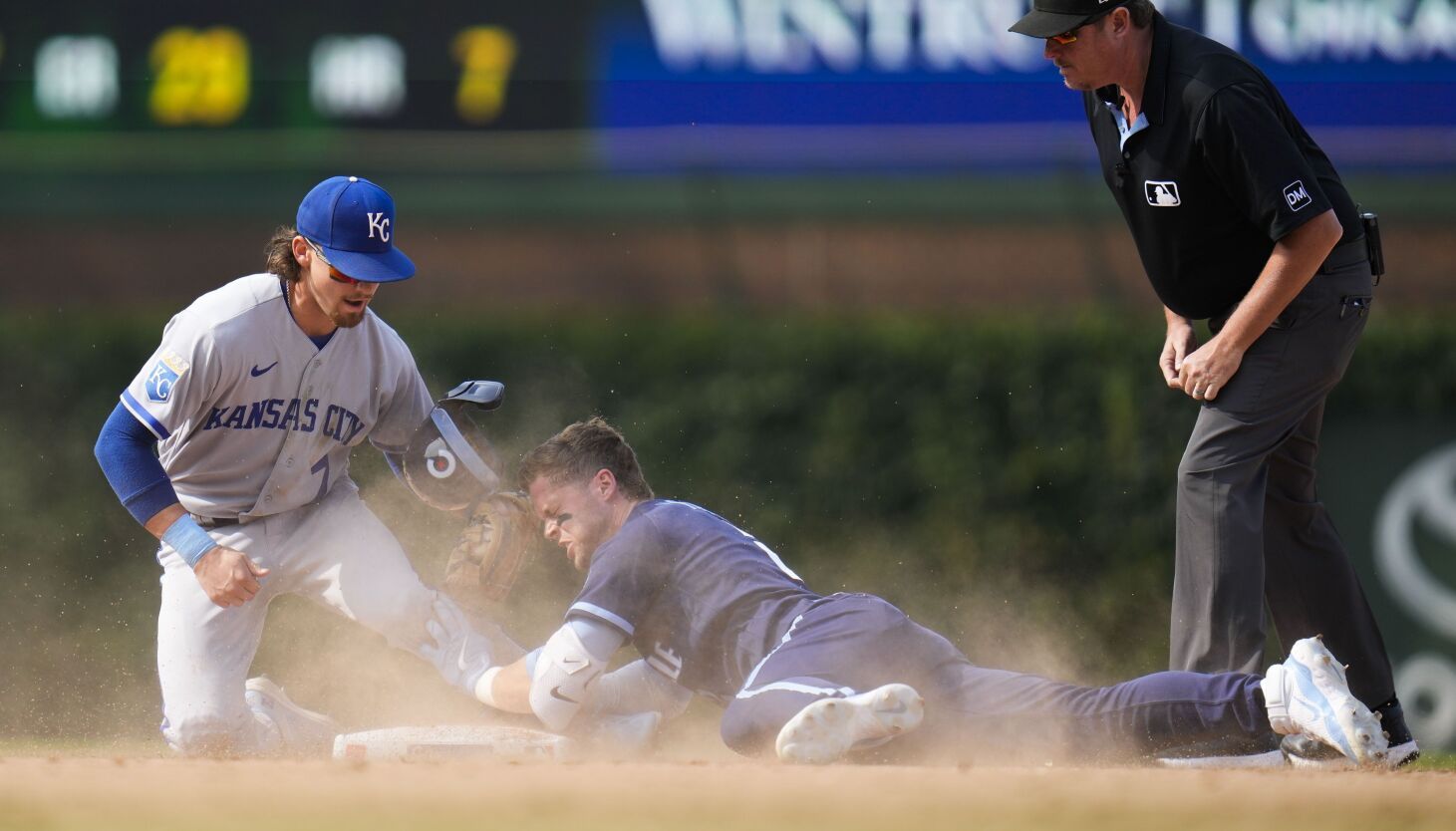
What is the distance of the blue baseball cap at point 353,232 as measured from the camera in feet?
15.5

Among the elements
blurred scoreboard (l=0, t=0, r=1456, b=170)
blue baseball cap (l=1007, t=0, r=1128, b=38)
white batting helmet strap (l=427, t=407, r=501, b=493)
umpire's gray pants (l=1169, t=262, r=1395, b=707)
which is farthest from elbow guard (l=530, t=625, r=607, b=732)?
blurred scoreboard (l=0, t=0, r=1456, b=170)

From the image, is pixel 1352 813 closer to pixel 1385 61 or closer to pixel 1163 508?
pixel 1163 508

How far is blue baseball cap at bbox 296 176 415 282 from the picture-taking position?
4.73 meters

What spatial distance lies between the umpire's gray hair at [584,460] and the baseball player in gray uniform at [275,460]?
2.16 feet

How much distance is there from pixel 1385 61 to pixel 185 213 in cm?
1113

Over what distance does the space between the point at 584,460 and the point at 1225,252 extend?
1970mm

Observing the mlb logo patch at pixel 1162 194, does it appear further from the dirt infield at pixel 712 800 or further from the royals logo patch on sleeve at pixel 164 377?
the royals logo patch on sleeve at pixel 164 377

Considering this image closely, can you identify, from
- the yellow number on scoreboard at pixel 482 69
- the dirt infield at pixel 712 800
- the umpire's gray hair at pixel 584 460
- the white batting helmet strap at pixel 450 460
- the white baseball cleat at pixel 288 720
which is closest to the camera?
the dirt infield at pixel 712 800

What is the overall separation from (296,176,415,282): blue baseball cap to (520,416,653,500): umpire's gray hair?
70 cm

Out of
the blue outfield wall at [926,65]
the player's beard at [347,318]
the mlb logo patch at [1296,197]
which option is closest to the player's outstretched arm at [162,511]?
the player's beard at [347,318]

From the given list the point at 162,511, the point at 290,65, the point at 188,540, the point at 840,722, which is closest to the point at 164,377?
the point at 162,511

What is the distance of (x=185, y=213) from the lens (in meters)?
8.72

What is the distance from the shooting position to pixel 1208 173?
4.07 m

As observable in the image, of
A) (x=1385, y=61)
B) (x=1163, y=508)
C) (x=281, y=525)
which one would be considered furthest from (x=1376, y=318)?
(x=1385, y=61)
